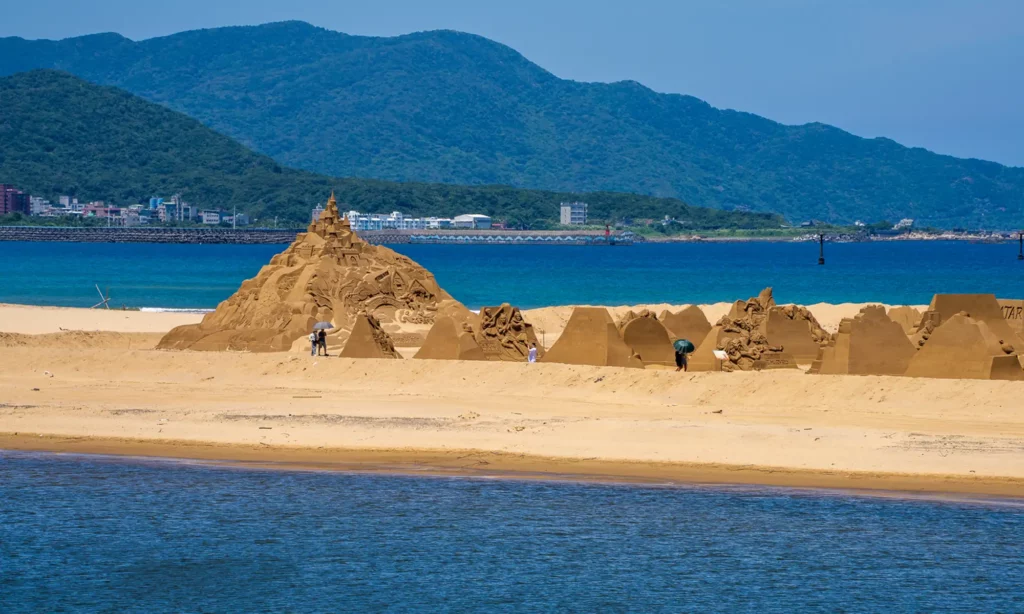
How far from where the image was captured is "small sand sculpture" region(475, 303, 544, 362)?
92.6 ft

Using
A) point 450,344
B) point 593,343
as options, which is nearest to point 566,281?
point 450,344

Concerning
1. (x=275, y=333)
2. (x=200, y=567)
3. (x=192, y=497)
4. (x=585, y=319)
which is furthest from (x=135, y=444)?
(x=275, y=333)

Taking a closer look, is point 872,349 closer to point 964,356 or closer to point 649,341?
point 964,356

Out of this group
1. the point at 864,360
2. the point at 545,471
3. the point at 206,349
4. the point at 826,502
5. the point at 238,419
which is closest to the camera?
the point at 826,502

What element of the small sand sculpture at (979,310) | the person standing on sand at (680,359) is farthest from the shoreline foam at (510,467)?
the small sand sculpture at (979,310)

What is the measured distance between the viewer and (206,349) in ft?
111

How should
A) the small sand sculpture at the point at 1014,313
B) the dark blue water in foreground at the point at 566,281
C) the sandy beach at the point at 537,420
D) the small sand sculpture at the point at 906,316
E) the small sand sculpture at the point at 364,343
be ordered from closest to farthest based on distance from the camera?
1. the sandy beach at the point at 537,420
2. the small sand sculpture at the point at 364,343
3. the small sand sculpture at the point at 1014,313
4. the small sand sculpture at the point at 906,316
5. the dark blue water in foreground at the point at 566,281

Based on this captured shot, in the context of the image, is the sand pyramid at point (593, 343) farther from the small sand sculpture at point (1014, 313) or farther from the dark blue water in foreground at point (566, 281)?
the dark blue water in foreground at point (566, 281)

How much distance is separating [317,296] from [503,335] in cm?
1028

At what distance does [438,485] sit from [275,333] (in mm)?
17544

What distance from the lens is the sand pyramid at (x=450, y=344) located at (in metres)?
27.5

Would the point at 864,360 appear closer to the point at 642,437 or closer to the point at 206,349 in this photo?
the point at 642,437

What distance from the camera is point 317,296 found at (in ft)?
123

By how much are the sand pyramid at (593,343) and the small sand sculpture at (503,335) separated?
1.49 meters
